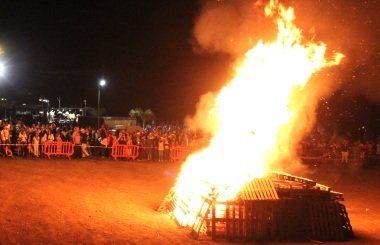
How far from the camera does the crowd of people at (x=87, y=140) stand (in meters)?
20.2

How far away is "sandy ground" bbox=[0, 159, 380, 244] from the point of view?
918 centimetres

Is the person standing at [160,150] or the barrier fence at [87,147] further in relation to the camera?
the person standing at [160,150]

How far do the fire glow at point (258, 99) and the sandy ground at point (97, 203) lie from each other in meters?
1.66

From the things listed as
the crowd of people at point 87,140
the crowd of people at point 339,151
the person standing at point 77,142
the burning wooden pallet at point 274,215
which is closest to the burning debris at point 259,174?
the burning wooden pallet at point 274,215

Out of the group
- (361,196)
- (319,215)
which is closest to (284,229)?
(319,215)

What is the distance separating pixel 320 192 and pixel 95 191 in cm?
710

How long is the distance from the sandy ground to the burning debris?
764 millimetres

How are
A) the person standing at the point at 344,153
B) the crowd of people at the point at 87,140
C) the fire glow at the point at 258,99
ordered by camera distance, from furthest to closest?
the person standing at the point at 344,153 → the crowd of people at the point at 87,140 → the fire glow at the point at 258,99

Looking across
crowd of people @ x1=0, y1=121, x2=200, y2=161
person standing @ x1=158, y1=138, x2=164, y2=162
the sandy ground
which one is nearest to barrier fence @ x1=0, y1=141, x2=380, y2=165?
crowd of people @ x1=0, y1=121, x2=200, y2=161

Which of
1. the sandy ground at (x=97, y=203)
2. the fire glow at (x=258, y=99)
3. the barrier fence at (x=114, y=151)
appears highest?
the fire glow at (x=258, y=99)

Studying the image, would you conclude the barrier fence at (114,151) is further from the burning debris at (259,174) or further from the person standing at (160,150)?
the burning debris at (259,174)

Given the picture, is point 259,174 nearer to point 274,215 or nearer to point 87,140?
point 274,215

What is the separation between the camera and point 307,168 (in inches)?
915

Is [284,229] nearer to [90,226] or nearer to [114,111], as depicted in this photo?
[90,226]
